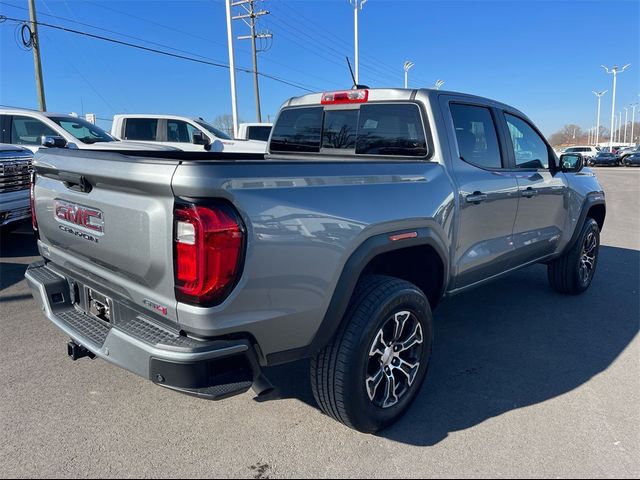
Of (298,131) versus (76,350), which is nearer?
(76,350)

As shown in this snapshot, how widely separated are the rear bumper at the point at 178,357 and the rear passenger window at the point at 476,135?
2189 mm

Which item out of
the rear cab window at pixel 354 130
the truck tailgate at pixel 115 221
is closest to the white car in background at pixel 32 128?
the rear cab window at pixel 354 130

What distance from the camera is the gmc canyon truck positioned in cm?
203

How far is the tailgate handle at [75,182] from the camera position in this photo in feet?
8.10

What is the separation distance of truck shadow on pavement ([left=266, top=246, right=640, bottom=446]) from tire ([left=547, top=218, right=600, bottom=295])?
13cm

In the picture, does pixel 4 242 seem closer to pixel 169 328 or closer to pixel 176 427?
pixel 176 427

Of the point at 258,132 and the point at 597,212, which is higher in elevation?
the point at 258,132

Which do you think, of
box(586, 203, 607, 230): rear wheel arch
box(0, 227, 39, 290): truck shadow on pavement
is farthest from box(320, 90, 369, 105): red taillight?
box(0, 227, 39, 290): truck shadow on pavement

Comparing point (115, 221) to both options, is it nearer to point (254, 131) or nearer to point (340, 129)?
point (340, 129)

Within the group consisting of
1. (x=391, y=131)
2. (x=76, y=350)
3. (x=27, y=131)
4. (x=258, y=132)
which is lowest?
(x=76, y=350)

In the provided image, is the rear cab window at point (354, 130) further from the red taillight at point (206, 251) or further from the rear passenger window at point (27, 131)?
the rear passenger window at point (27, 131)

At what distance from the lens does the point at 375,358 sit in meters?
2.76

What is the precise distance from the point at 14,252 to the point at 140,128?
6477mm

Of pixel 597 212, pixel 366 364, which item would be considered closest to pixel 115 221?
pixel 366 364
